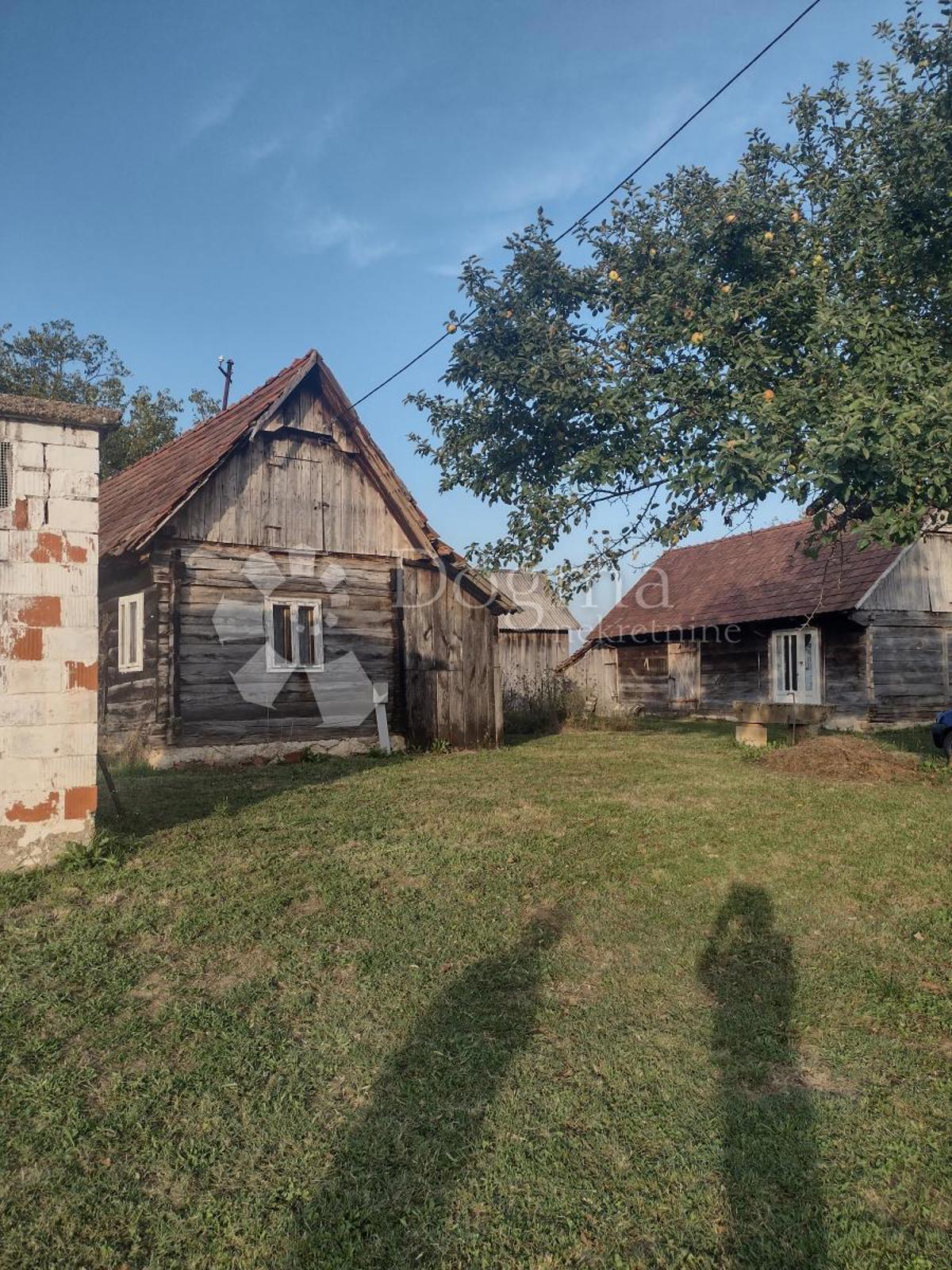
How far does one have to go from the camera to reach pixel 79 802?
21.2ft

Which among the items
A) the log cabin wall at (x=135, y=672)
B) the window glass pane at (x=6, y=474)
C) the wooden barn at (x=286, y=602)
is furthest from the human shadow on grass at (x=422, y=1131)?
the wooden barn at (x=286, y=602)

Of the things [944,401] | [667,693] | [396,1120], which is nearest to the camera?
[396,1120]

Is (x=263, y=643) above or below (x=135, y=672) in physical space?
above

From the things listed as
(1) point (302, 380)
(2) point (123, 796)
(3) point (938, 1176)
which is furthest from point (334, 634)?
(3) point (938, 1176)

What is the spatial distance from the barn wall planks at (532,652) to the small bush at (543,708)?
7.49 metres

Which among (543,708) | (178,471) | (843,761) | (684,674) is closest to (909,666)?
(684,674)

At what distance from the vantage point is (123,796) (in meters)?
Answer: 9.45

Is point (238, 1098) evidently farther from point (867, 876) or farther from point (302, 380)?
point (302, 380)

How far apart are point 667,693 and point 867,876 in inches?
718

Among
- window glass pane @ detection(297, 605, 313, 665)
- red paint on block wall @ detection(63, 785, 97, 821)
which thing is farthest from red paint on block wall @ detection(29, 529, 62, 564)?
window glass pane @ detection(297, 605, 313, 665)

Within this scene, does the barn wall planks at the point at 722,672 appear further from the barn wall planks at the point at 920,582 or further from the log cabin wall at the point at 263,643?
the log cabin wall at the point at 263,643

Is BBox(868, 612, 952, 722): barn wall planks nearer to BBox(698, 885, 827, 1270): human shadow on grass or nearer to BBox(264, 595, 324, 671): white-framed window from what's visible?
BBox(264, 595, 324, 671): white-framed window

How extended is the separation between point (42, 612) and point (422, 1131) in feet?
16.1

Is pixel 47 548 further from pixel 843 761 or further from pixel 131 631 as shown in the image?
pixel 843 761
